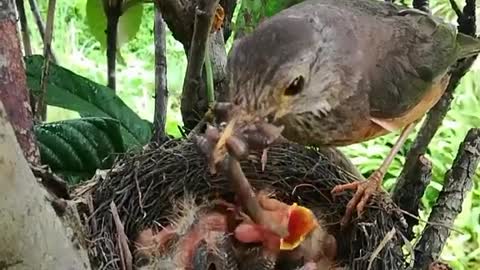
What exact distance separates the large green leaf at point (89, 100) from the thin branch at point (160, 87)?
10 centimetres

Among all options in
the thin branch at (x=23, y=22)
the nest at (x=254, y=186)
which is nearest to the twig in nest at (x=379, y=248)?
the nest at (x=254, y=186)

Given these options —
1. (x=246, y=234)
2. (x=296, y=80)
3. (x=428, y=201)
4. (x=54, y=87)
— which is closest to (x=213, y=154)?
(x=296, y=80)

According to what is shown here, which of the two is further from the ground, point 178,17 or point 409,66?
point 178,17

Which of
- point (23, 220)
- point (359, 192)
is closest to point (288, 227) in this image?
point (359, 192)

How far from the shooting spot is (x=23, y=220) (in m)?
0.64

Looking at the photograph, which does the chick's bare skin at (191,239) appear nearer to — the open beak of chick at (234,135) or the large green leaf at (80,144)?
the large green leaf at (80,144)

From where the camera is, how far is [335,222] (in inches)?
59.5

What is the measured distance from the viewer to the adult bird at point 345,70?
114 cm

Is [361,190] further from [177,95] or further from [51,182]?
[177,95]

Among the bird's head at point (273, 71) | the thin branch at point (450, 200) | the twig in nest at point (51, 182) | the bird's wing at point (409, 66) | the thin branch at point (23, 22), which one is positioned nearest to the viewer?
the twig in nest at point (51, 182)

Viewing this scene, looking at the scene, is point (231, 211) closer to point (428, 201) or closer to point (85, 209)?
point (85, 209)

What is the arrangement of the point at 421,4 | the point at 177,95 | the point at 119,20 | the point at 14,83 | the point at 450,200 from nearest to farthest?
the point at 14,83
the point at 450,200
the point at 421,4
the point at 119,20
the point at 177,95

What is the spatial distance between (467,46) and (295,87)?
1.81ft

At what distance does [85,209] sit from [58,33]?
3.11m
